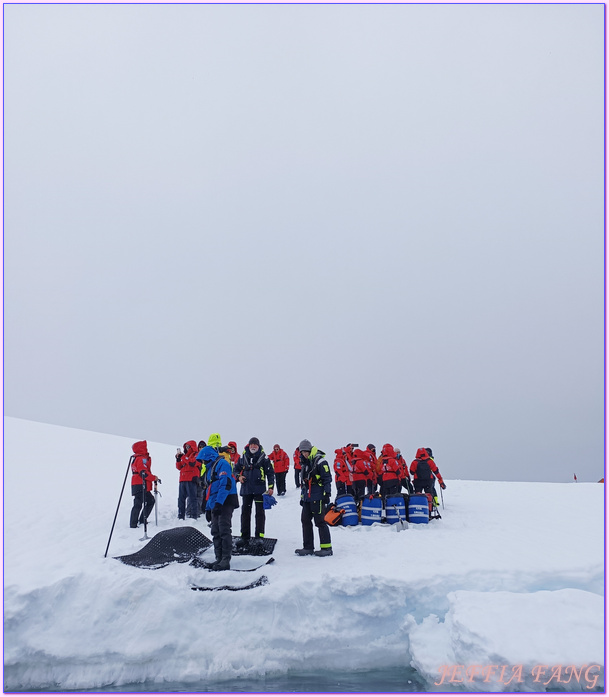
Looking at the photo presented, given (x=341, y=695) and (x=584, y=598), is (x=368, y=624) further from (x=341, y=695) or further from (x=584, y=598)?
(x=584, y=598)

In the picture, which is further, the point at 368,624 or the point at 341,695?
the point at 368,624

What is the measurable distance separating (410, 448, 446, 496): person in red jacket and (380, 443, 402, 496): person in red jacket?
61 cm

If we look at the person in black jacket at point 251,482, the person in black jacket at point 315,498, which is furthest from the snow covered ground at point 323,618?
the person in black jacket at point 251,482

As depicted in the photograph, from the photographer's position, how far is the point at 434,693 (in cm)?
518

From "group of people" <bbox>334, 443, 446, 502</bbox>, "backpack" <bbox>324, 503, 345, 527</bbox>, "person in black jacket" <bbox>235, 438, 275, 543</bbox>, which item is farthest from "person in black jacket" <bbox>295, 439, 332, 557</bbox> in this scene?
"group of people" <bbox>334, 443, 446, 502</bbox>

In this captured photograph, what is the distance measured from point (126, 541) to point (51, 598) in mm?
2334

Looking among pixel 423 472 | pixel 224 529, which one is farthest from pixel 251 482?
pixel 423 472

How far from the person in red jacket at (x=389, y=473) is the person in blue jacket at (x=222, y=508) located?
5.24m

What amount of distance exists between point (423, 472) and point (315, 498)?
16.0ft

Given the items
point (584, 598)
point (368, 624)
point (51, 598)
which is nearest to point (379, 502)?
point (368, 624)

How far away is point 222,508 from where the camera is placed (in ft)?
23.7

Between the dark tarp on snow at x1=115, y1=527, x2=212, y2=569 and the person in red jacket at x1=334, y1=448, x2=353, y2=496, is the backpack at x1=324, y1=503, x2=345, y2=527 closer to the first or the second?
the person in red jacket at x1=334, y1=448, x2=353, y2=496

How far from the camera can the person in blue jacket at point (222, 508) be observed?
7.13 metres

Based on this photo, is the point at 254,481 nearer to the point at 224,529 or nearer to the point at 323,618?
the point at 224,529
